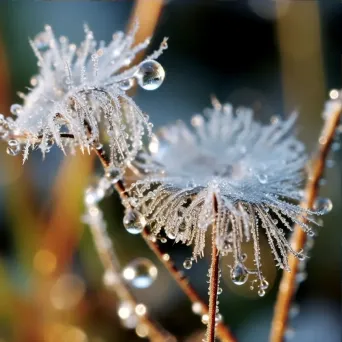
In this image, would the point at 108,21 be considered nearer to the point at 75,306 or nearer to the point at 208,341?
the point at 75,306

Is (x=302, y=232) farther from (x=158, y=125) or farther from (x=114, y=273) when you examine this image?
(x=158, y=125)

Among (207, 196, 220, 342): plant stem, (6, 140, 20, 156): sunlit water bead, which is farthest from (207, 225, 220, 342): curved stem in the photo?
(6, 140, 20, 156): sunlit water bead

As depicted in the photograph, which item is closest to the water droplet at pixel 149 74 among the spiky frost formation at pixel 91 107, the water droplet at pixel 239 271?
the spiky frost formation at pixel 91 107

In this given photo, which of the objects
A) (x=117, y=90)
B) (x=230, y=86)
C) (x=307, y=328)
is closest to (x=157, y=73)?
(x=117, y=90)

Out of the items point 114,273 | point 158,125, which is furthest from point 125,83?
point 158,125

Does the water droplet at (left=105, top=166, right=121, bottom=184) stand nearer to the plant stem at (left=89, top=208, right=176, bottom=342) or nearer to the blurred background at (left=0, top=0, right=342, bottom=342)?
the plant stem at (left=89, top=208, right=176, bottom=342)

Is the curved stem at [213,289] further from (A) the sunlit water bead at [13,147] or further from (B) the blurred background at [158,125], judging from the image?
(B) the blurred background at [158,125]

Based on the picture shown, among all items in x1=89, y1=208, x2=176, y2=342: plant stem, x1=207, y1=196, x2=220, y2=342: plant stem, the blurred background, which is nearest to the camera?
x1=207, y1=196, x2=220, y2=342: plant stem
